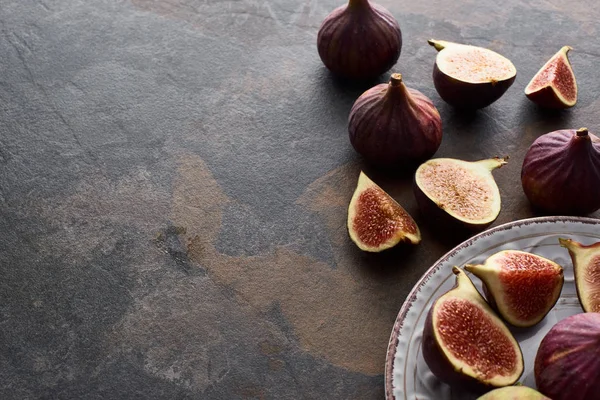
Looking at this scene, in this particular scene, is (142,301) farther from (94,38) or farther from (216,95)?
(94,38)

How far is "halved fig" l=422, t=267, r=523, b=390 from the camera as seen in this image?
4.83ft

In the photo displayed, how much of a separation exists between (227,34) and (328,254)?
99 centimetres

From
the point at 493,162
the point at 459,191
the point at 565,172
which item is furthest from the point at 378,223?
the point at 565,172

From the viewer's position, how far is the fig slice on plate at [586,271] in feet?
5.26

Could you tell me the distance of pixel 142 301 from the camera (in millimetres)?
1807

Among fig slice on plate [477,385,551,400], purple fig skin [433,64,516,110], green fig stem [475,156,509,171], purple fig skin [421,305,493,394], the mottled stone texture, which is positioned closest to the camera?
fig slice on plate [477,385,551,400]

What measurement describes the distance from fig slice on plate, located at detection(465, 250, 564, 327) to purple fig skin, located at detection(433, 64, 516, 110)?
0.61 metres

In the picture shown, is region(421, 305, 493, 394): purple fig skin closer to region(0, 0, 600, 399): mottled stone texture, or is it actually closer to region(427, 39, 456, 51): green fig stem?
region(0, 0, 600, 399): mottled stone texture

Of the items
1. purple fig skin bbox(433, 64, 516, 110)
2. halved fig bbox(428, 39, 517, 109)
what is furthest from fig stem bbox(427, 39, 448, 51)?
purple fig skin bbox(433, 64, 516, 110)

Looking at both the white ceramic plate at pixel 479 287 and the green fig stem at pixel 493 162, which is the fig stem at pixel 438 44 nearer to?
the green fig stem at pixel 493 162

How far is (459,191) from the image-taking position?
1874 mm

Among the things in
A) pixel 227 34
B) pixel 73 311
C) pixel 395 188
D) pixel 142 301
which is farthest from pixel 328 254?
pixel 227 34

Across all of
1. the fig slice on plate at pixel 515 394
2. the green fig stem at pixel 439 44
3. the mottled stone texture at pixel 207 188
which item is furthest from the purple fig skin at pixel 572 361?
the green fig stem at pixel 439 44

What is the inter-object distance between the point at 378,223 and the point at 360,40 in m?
0.62
